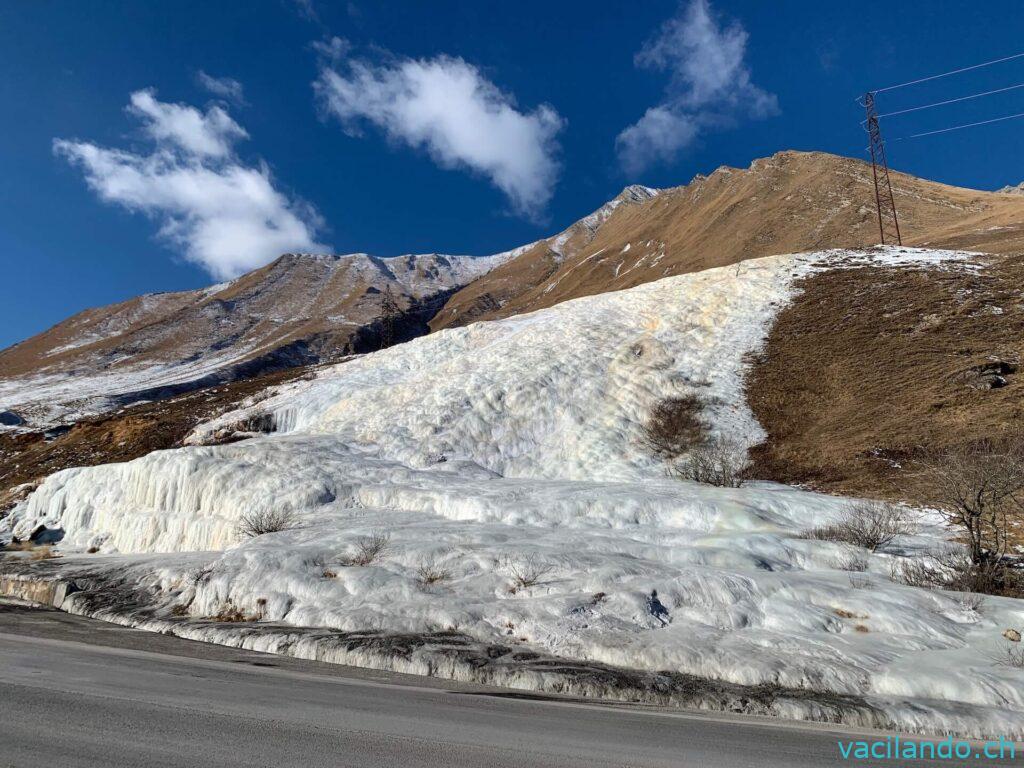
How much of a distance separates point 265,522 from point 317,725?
12521 millimetres

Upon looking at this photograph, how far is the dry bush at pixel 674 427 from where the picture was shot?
22516 millimetres

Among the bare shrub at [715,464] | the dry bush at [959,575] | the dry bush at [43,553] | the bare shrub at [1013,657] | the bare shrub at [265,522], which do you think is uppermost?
the bare shrub at [715,464]

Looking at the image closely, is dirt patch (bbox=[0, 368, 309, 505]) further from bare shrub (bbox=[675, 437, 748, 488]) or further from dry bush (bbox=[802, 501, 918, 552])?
dry bush (bbox=[802, 501, 918, 552])

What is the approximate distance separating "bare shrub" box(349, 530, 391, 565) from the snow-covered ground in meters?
0.18

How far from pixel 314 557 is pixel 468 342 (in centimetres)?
2322

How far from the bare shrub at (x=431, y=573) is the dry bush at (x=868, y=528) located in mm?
8577

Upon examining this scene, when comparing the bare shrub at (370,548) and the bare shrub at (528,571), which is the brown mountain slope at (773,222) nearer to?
the bare shrub at (528,571)

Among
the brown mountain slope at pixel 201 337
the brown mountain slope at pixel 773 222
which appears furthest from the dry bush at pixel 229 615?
the brown mountain slope at pixel 201 337

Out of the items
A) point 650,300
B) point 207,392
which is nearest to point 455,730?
point 650,300

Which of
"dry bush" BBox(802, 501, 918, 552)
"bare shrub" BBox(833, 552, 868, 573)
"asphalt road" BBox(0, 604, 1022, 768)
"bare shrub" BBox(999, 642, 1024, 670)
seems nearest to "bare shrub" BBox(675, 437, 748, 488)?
"dry bush" BBox(802, 501, 918, 552)

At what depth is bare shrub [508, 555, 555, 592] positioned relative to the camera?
36.8 feet

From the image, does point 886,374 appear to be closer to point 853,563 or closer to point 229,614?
point 853,563

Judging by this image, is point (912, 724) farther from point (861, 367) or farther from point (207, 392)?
point (207, 392)

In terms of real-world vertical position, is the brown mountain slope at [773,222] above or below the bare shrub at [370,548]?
above
